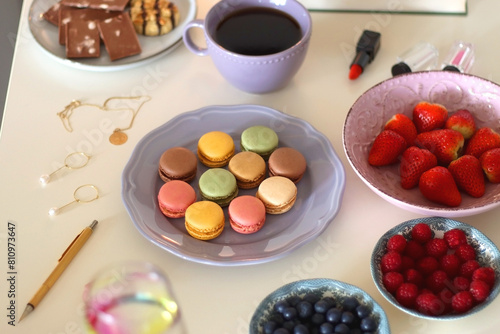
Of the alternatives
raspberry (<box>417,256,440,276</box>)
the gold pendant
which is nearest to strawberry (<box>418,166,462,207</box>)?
raspberry (<box>417,256,440,276</box>)

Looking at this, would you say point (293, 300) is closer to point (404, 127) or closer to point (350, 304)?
point (350, 304)

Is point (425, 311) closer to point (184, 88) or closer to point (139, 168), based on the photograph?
point (139, 168)

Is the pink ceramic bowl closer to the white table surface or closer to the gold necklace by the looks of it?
the white table surface

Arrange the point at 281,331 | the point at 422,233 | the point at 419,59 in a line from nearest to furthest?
the point at 281,331 < the point at 422,233 < the point at 419,59

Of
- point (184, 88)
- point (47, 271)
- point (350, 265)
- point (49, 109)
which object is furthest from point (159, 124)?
point (350, 265)

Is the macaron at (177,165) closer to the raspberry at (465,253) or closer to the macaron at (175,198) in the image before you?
the macaron at (175,198)

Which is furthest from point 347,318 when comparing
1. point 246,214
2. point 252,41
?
point 252,41
